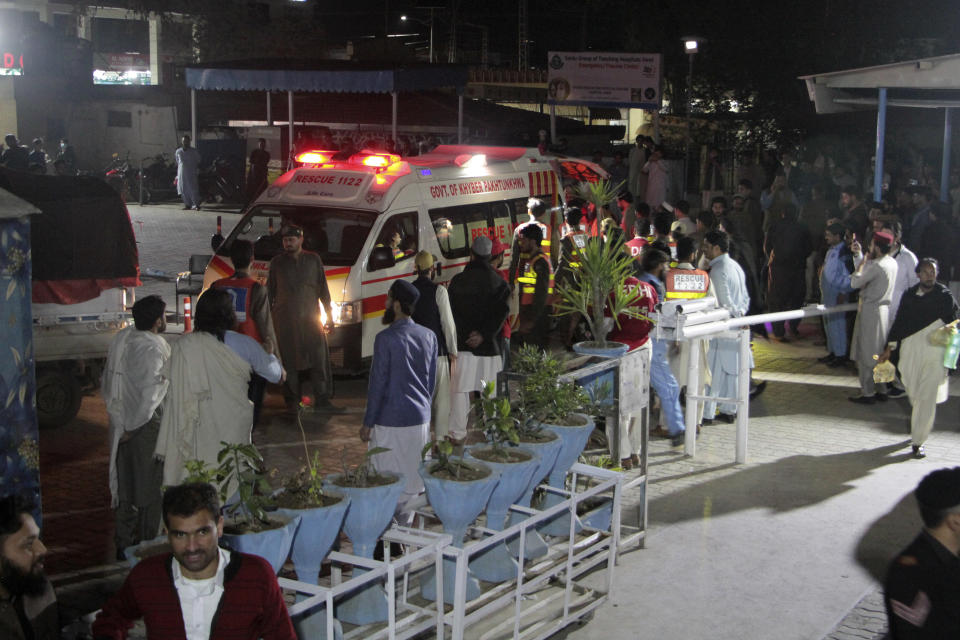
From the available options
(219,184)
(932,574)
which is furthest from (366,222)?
(219,184)

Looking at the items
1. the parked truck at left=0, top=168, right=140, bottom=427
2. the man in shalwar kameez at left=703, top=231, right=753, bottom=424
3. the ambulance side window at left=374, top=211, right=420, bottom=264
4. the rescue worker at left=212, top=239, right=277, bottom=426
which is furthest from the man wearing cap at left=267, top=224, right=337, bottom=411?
the man in shalwar kameez at left=703, top=231, right=753, bottom=424

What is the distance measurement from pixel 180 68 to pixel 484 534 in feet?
115

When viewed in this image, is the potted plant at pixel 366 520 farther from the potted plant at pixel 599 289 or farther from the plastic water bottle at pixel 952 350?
the plastic water bottle at pixel 952 350

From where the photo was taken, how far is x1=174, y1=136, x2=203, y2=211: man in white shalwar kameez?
28547 mm

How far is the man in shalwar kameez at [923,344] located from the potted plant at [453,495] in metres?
5.47

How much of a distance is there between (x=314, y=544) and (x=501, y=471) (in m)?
1.25

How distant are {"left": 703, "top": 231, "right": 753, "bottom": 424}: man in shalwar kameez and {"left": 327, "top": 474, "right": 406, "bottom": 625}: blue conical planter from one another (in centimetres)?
580

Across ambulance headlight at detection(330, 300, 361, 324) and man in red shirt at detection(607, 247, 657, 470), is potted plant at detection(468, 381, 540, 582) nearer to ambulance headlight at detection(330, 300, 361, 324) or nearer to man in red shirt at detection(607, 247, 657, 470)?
man in red shirt at detection(607, 247, 657, 470)

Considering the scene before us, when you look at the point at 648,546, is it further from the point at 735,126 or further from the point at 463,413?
the point at 735,126

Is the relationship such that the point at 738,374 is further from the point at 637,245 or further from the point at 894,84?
the point at 894,84

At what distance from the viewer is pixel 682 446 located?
1051 centimetres

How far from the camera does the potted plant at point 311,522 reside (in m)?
5.02

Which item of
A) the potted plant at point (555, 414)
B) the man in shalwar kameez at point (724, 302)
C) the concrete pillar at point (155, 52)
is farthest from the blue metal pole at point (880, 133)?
the concrete pillar at point (155, 52)

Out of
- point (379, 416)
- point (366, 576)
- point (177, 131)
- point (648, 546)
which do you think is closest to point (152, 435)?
point (379, 416)
